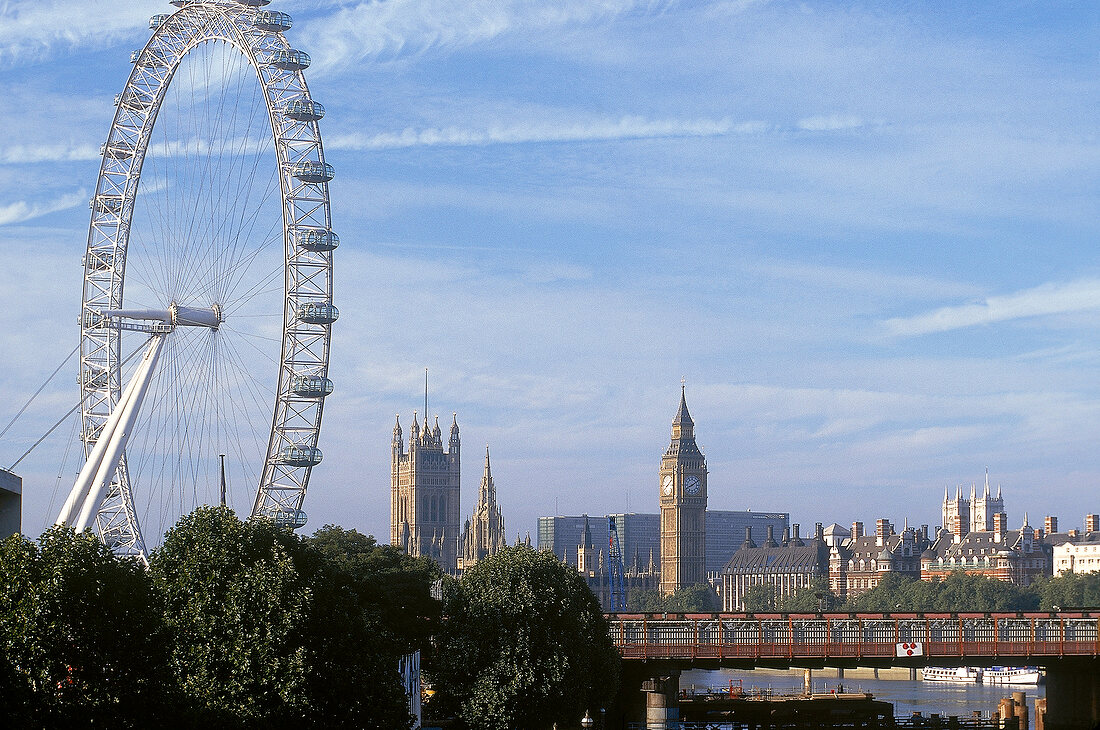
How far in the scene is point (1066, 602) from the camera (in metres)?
200

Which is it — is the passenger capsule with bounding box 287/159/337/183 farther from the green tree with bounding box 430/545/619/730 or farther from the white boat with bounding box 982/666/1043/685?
the white boat with bounding box 982/666/1043/685

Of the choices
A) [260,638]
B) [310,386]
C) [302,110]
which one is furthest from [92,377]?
[260,638]

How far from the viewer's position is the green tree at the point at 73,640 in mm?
35250

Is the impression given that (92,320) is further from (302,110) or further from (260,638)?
(260,638)

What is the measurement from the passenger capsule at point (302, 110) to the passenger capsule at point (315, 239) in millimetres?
4881

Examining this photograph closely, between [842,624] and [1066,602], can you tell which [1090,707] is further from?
[1066,602]

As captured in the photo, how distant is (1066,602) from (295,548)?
170257 mm

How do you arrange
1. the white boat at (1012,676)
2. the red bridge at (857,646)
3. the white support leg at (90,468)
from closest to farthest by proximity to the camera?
1. the white support leg at (90,468)
2. the red bridge at (857,646)
3. the white boat at (1012,676)

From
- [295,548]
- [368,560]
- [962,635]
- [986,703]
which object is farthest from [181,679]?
→ [986,703]

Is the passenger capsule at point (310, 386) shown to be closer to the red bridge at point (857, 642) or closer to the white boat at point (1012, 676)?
the red bridge at point (857, 642)

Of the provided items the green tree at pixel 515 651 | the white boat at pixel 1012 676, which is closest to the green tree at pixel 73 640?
the green tree at pixel 515 651

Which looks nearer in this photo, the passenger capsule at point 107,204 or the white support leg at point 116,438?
the white support leg at point 116,438

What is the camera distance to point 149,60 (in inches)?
2697

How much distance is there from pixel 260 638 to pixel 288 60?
34094 millimetres
